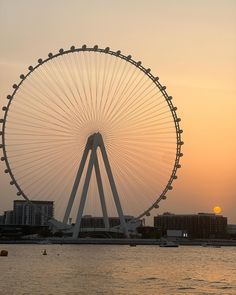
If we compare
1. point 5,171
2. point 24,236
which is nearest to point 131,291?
point 5,171

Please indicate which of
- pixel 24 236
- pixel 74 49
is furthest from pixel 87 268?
pixel 24 236

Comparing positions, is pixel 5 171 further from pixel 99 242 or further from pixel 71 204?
pixel 99 242

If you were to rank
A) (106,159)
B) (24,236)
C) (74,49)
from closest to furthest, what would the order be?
(74,49) < (106,159) < (24,236)

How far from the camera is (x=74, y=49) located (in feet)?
296

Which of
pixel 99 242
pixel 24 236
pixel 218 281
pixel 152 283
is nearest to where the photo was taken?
pixel 152 283

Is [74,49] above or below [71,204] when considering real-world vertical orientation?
above

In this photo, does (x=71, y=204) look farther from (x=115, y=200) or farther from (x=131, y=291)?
(x=131, y=291)

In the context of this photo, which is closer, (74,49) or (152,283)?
(152,283)

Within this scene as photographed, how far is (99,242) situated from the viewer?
148250mm

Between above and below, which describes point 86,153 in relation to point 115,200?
above

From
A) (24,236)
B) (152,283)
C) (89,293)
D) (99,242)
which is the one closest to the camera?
(89,293)

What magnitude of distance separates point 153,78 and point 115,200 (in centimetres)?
2207

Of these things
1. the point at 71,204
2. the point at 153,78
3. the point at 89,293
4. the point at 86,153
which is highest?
the point at 153,78

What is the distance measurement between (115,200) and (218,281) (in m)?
48.4
